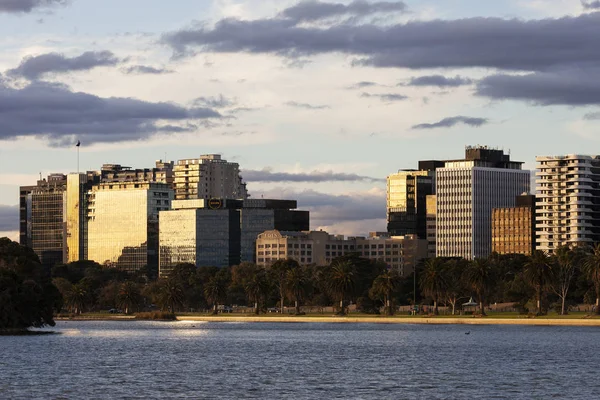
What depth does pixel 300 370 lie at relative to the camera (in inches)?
5477

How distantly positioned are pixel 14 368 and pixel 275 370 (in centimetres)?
2728

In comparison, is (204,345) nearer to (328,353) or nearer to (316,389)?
(328,353)

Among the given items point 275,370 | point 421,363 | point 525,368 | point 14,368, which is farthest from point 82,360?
point 525,368

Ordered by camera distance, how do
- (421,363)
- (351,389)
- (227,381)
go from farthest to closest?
(421,363), (227,381), (351,389)

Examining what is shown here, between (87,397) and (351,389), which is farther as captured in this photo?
(351,389)

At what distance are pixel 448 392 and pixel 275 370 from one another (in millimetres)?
29498

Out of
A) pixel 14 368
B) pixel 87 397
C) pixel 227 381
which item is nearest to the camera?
pixel 87 397

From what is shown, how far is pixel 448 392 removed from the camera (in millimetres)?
113688

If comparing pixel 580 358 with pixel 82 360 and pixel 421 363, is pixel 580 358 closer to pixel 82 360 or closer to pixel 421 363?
pixel 421 363

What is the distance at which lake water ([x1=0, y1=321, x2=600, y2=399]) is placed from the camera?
113500 millimetres

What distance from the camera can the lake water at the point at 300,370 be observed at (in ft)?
372

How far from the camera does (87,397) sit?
10800 centimetres

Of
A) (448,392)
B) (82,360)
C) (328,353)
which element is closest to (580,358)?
(328,353)

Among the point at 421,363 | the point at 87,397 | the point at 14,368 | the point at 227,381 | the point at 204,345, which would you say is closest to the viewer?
the point at 87,397
